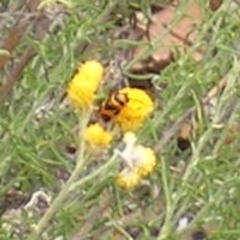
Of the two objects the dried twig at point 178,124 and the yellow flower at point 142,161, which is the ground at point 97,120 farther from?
the yellow flower at point 142,161

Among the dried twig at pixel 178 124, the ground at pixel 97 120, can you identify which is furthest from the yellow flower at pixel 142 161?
the dried twig at pixel 178 124

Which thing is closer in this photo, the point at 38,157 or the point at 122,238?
the point at 38,157

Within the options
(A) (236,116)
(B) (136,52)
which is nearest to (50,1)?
(A) (236,116)

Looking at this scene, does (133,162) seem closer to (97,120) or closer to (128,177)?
(128,177)

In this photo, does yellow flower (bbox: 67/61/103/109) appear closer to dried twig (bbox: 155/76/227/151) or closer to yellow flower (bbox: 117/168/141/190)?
yellow flower (bbox: 117/168/141/190)

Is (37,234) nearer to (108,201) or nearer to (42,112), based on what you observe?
(108,201)

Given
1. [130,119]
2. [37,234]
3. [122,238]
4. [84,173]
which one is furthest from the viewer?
[122,238]
